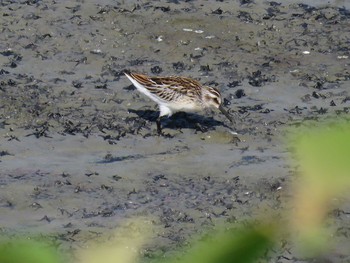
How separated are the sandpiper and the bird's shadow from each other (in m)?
0.16

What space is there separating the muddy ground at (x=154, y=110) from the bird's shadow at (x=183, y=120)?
0.11 ft

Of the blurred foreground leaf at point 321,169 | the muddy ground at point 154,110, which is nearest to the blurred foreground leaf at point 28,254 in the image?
the blurred foreground leaf at point 321,169

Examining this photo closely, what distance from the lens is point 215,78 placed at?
11789 millimetres

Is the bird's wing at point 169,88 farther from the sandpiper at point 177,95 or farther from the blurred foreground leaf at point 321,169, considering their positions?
the blurred foreground leaf at point 321,169

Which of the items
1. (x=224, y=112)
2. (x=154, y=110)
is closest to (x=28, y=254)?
(x=224, y=112)

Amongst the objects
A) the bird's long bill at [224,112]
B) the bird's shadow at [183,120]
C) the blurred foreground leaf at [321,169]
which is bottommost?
the bird's shadow at [183,120]

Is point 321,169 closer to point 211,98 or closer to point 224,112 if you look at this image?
point 211,98

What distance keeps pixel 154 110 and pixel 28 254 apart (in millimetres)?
9711

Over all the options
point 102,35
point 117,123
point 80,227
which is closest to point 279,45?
point 102,35

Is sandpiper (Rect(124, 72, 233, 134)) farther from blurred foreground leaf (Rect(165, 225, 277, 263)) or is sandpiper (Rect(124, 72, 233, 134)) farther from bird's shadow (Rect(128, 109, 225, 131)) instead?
blurred foreground leaf (Rect(165, 225, 277, 263))

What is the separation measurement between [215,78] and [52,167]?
11.2ft

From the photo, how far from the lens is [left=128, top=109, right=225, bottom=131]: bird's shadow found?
10.4 meters

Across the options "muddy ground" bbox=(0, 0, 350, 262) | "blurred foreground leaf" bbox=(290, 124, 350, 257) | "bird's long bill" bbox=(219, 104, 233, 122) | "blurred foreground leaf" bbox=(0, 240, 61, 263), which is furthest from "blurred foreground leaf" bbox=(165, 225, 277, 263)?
"bird's long bill" bbox=(219, 104, 233, 122)

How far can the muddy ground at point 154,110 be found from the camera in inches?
317
